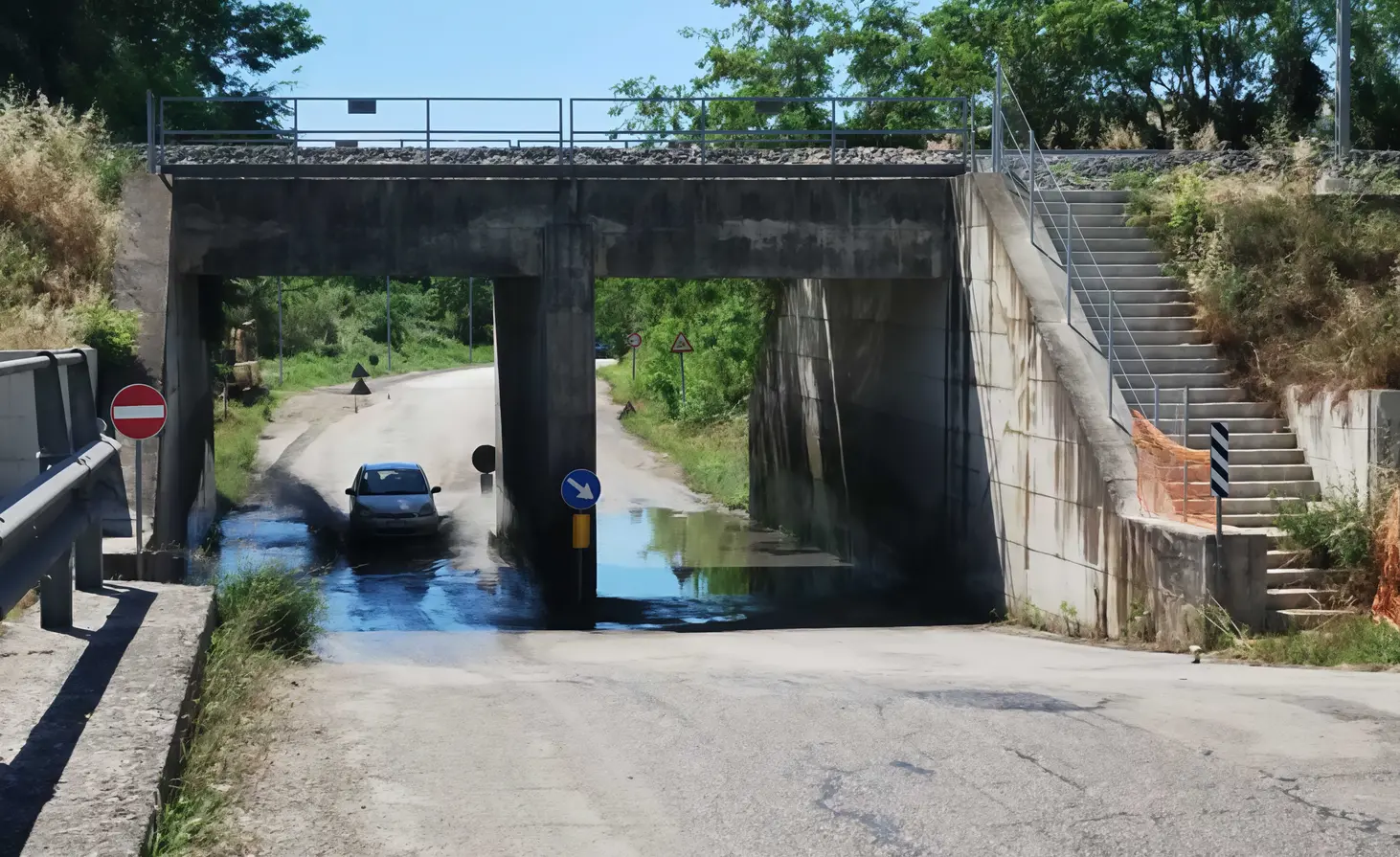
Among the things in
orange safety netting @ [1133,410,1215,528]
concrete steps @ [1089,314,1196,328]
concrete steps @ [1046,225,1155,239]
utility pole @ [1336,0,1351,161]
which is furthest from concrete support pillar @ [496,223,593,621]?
utility pole @ [1336,0,1351,161]

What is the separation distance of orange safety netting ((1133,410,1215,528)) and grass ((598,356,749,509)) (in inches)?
777

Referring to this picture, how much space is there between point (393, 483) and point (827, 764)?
73.0 feet

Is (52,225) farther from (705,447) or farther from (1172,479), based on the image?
(705,447)

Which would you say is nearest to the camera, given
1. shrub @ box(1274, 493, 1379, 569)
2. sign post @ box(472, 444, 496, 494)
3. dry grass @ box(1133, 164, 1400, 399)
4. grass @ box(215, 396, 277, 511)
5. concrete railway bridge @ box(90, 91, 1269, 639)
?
shrub @ box(1274, 493, 1379, 569)

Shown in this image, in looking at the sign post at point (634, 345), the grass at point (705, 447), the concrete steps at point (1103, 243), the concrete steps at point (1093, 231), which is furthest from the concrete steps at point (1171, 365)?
the sign post at point (634, 345)

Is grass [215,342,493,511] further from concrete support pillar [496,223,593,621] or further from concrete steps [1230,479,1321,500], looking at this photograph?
concrete steps [1230,479,1321,500]

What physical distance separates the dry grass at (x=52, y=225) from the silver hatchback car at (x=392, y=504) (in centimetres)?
760

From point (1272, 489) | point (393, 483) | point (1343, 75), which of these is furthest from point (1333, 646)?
point (393, 483)

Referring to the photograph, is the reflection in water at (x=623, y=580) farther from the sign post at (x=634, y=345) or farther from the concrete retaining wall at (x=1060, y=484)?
the sign post at (x=634, y=345)

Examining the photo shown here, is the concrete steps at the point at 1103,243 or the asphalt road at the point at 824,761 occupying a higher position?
the concrete steps at the point at 1103,243

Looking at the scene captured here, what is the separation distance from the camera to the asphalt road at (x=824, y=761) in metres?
7.07

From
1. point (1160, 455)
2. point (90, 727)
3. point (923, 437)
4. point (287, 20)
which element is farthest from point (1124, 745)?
point (287, 20)

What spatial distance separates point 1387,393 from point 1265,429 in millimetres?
2207

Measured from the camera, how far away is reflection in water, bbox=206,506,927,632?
21.5 m
